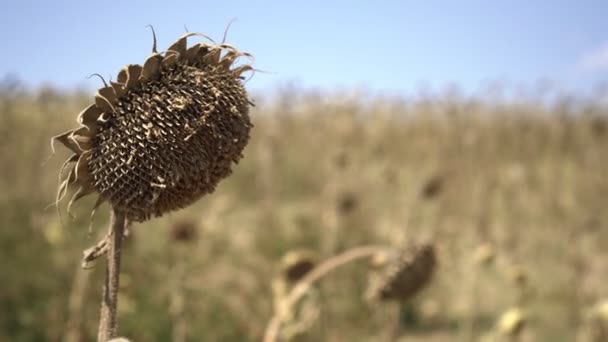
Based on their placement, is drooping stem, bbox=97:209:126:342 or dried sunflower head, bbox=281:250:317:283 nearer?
drooping stem, bbox=97:209:126:342

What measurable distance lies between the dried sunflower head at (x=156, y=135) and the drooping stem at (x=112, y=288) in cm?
4

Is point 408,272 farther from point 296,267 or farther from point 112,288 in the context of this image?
point 112,288

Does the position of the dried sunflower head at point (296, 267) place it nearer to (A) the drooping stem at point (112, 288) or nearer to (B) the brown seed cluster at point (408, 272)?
(B) the brown seed cluster at point (408, 272)

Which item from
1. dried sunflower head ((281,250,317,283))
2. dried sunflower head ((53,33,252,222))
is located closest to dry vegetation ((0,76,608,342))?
dried sunflower head ((281,250,317,283))

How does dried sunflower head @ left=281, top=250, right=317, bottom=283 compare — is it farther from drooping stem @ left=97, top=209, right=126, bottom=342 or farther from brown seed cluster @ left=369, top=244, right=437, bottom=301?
drooping stem @ left=97, top=209, right=126, bottom=342

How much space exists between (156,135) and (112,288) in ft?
0.93

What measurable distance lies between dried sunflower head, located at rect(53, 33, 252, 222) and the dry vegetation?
1.51m

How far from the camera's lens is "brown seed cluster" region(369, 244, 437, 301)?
2.24 m

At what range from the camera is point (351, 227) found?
25.1 feet

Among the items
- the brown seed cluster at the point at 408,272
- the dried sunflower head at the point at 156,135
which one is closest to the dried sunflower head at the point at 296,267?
the brown seed cluster at the point at 408,272

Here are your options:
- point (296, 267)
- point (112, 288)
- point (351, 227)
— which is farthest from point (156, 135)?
point (351, 227)

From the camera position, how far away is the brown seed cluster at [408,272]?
7.36 ft

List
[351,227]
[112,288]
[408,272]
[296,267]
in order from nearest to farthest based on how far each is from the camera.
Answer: [112,288] → [408,272] → [296,267] → [351,227]

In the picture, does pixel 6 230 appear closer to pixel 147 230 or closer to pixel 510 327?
pixel 147 230
